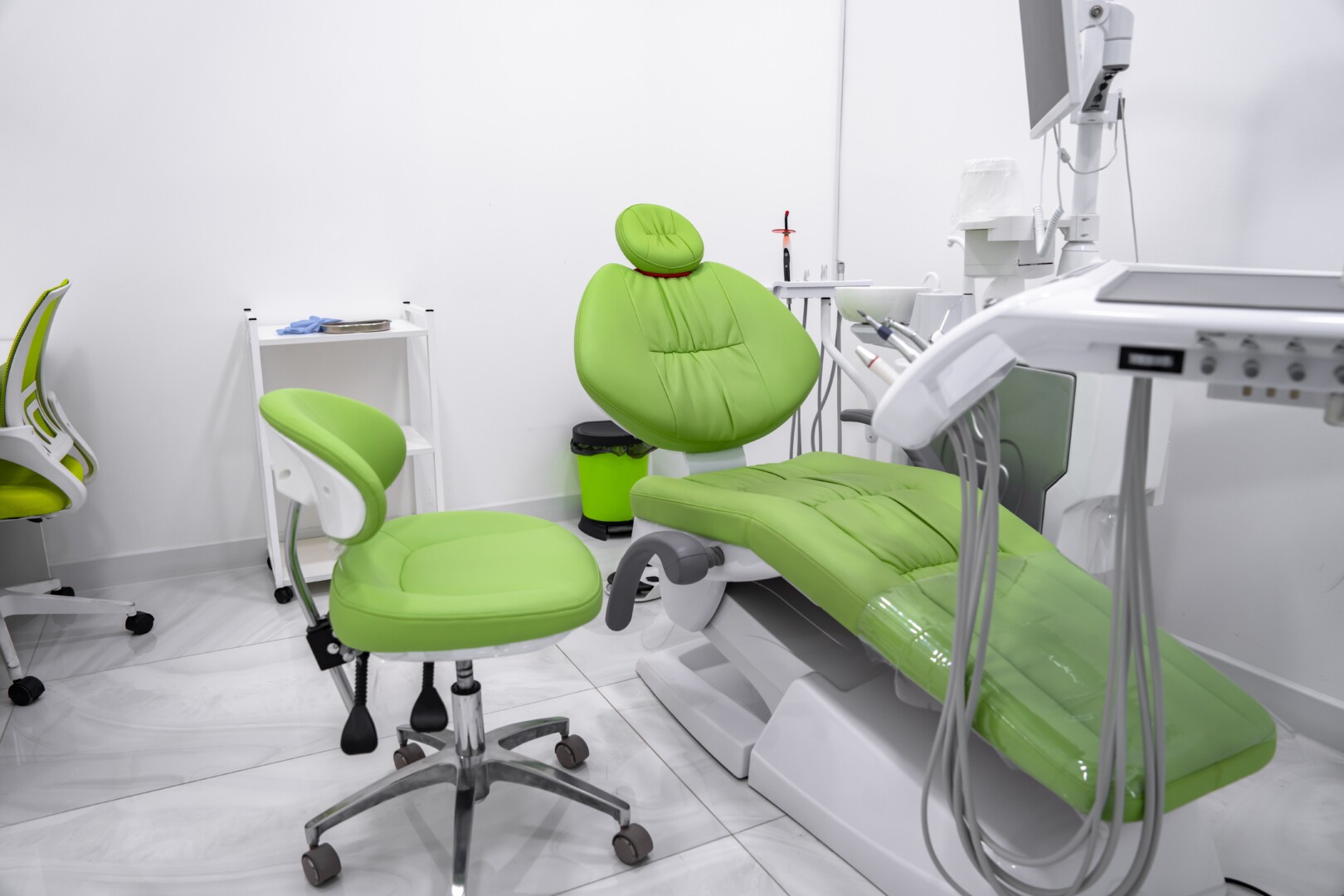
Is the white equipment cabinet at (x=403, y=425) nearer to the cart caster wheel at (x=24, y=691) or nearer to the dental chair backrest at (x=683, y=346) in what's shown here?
the cart caster wheel at (x=24, y=691)

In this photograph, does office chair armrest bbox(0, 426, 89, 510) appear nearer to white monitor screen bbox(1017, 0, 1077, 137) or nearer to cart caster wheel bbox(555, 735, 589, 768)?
cart caster wheel bbox(555, 735, 589, 768)

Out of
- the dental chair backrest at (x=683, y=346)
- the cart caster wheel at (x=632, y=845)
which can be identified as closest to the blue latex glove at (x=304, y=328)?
the dental chair backrest at (x=683, y=346)

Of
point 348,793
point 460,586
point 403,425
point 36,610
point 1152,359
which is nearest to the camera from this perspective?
point 1152,359

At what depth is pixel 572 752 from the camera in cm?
192

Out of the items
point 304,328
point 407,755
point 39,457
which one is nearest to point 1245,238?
point 407,755

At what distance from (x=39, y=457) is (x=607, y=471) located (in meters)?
1.67

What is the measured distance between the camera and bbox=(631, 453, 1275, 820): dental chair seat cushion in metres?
1.30

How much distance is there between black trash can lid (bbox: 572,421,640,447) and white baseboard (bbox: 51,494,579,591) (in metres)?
1.13

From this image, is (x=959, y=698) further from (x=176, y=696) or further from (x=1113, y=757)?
(x=176, y=696)

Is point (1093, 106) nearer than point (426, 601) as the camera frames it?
No

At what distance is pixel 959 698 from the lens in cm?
131

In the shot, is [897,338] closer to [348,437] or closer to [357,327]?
[348,437]

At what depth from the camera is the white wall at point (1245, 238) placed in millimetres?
2041

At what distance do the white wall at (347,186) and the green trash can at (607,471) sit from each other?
21 cm
